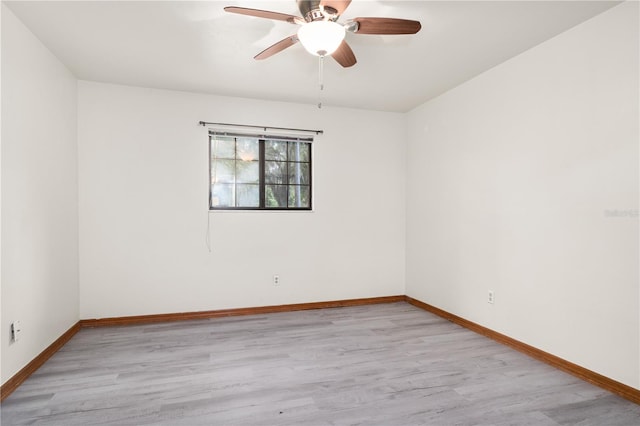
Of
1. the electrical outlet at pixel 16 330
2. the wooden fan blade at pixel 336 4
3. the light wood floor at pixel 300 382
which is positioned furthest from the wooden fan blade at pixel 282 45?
the electrical outlet at pixel 16 330

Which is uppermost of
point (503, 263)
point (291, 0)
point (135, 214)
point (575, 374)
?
point (291, 0)

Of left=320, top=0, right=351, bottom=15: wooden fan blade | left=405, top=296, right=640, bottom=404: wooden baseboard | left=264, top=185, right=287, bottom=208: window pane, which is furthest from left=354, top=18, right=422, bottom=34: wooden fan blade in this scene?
left=405, top=296, right=640, bottom=404: wooden baseboard

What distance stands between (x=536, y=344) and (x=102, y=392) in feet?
10.4

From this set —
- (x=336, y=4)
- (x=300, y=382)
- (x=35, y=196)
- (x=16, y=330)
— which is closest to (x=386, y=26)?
(x=336, y=4)

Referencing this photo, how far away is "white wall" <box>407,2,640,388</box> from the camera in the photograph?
88.7 inches

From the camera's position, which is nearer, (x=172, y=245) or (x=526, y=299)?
(x=526, y=299)

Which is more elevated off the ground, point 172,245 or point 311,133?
point 311,133

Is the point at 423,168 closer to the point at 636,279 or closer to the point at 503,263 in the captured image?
the point at 503,263

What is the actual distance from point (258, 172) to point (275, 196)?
0.35m

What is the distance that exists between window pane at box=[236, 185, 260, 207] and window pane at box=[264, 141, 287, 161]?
40 cm

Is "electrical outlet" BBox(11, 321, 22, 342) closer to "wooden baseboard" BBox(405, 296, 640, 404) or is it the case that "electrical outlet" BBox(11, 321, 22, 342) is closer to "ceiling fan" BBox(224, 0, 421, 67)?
"ceiling fan" BBox(224, 0, 421, 67)

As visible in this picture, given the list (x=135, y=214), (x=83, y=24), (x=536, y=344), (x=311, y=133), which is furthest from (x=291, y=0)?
(x=536, y=344)

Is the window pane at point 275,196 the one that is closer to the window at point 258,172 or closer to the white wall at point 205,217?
the window at point 258,172

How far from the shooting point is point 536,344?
9.26ft
